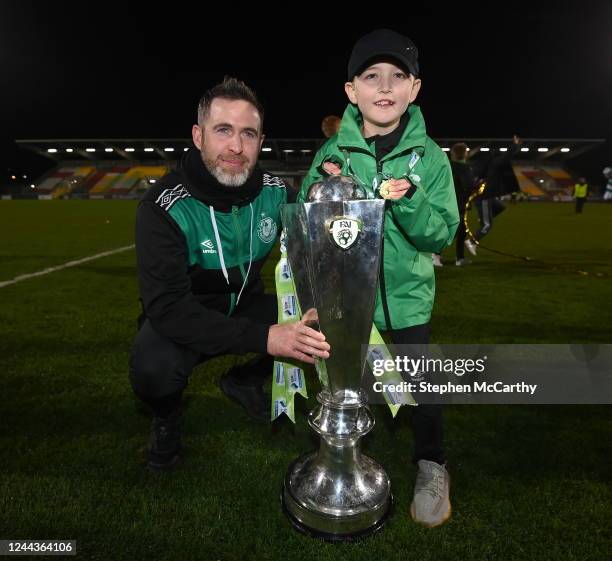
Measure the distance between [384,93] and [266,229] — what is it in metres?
0.75

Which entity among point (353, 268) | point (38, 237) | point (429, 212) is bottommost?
point (38, 237)

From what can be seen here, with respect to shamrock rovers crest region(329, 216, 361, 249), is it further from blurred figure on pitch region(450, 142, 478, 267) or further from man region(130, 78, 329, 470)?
blurred figure on pitch region(450, 142, 478, 267)

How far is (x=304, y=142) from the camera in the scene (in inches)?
1736

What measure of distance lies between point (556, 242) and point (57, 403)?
970 centimetres

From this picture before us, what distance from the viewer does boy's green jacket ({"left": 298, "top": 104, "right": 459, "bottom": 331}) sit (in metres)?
1.52

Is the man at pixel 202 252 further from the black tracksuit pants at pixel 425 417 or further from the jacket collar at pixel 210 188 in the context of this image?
the black tracksuit pants at pixel 425 417

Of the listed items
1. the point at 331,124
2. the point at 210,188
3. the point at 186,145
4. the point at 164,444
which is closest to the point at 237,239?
the point at 210,188

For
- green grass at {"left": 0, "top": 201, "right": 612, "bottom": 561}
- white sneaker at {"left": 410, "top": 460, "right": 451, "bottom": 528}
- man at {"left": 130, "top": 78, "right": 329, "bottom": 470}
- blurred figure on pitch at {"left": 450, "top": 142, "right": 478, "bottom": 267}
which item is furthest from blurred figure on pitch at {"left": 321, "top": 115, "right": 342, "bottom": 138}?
white sneaker at {"left": 410, "top": 460, "right": 451, "bottom": 528}

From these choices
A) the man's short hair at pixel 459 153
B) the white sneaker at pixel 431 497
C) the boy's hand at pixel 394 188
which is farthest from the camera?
the man's short hair at pixel 459 153

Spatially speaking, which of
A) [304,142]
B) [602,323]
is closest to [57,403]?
[602,323]

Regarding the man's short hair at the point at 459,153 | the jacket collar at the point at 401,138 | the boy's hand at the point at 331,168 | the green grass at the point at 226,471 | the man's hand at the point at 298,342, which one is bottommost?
the green grass at the point at 226,471

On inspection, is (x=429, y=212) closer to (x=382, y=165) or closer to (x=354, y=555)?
(x=382, y=165)

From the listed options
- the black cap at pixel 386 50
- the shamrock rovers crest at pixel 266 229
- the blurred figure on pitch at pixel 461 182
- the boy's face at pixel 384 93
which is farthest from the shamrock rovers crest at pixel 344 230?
the blurred figure on pitch at pixel 461 182

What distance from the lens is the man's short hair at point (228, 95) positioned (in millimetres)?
1819
